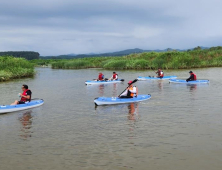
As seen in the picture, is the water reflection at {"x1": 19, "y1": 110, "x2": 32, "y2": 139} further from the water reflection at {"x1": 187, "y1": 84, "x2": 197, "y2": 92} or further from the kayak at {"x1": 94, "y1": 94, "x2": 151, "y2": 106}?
the water reflection at {"x1": 187, "y1": 84, "x2": 197, "y2": 92}

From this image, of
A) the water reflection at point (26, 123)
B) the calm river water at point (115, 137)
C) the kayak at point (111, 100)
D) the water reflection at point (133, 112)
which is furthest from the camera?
the kayak at point (111, 100)

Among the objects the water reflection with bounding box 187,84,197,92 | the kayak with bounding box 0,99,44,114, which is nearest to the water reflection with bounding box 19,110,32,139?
the kayak with bounding box 0,99,44,114

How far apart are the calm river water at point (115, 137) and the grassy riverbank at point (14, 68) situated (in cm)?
2112

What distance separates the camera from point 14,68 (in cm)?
3834

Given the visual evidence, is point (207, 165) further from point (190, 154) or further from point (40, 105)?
point (40, 105)

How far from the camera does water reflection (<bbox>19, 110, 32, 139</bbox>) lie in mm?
11438

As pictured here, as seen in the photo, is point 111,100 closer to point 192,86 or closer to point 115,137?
point 115,137

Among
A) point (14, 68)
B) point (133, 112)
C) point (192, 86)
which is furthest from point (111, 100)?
point (14, 68)

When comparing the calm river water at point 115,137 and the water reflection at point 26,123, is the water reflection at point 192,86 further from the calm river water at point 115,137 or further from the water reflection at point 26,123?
the water reflection at point 26,123

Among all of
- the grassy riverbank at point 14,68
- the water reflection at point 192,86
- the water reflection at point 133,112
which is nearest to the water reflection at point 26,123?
the water reflection at point 133,112

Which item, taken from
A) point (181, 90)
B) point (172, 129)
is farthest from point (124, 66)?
point (172, 129)

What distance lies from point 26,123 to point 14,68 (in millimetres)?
26844

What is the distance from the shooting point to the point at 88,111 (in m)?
15.6

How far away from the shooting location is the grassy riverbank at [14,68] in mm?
36009
